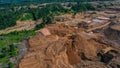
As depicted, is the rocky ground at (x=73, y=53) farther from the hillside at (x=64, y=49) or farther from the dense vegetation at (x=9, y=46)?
the dense vegetation at (x=9, y=46)

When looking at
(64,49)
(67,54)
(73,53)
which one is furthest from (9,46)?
(73,53)

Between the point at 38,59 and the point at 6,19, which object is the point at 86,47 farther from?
the point at 6,19

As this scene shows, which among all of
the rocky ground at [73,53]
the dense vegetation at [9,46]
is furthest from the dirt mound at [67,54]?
the dense vegetation at [9,46]

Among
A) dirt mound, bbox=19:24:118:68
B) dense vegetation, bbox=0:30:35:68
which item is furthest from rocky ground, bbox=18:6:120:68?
dense vegetation, bbox=0:30:35:68

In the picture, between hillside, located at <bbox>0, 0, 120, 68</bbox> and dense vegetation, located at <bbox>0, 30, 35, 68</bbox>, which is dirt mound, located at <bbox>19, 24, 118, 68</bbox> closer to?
hillside, located at <bbox>0, 0, 120, 68</bbox>

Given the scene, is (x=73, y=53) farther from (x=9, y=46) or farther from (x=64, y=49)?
(x=9, y=46)

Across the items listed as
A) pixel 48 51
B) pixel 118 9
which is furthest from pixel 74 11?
pixel 48 51

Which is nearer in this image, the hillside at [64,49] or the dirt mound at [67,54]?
the dirt mound at [67,54]

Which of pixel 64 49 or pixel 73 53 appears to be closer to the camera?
pixel 73 53

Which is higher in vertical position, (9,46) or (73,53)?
(73,53)

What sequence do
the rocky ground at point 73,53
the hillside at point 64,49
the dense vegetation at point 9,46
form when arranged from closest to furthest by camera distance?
the rocky ground at point 73,53 → the hillside at point 64,49 → the dense vegetation at point 9,46

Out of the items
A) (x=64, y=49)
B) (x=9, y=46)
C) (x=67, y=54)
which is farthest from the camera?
(x=9, y=46)
